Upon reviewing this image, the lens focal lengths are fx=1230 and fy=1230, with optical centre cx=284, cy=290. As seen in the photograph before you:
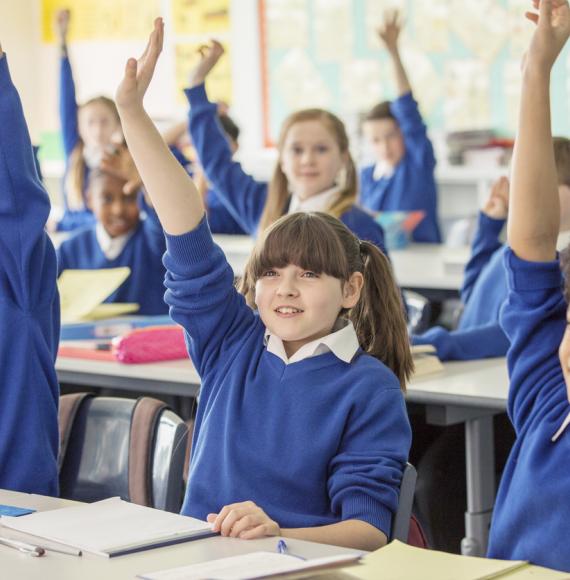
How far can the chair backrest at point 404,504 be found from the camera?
1.79 metres

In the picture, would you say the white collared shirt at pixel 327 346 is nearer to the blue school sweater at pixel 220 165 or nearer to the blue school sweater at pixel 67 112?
the blue school sweater at pixel 220 165

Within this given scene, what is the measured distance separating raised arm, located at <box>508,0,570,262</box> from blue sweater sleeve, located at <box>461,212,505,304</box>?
1926mm

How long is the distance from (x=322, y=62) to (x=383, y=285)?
5.55m

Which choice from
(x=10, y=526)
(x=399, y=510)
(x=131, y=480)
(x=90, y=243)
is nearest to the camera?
(x=10, y=526)

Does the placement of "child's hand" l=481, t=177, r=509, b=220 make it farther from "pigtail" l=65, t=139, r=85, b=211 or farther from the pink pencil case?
"pigtail" l=65, t=139, r=85, b=211

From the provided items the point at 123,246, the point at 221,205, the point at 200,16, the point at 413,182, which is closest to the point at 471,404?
the point at 123,246

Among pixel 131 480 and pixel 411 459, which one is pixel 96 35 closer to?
pixel 411 459

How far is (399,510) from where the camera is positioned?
1.79 metres

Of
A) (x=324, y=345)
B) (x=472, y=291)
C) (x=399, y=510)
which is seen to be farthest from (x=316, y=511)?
(x=472, y=291)

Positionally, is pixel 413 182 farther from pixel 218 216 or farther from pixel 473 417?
pixel 473 417

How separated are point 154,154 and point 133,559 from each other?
0.67m

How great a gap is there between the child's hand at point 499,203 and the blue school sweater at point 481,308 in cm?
2

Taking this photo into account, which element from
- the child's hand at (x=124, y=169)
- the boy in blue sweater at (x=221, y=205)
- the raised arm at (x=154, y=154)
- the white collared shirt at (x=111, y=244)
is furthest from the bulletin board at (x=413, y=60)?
the raised arm at (x=154, y=154)

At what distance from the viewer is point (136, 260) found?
13.2 ft
